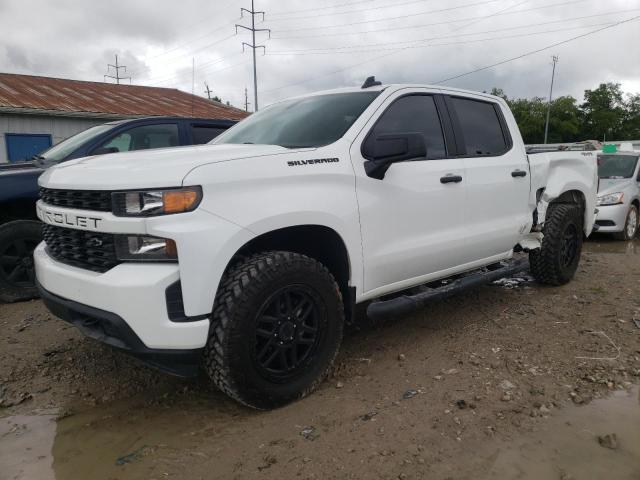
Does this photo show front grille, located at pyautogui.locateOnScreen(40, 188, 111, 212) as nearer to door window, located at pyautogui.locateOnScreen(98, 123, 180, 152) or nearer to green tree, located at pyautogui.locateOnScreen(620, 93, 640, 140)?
door window, located at pyautogui.locateOnScreen(98, 123, 180, 152)

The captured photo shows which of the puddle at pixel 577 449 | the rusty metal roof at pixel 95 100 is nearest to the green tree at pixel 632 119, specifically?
the rusty metal roof at pixel 95 100

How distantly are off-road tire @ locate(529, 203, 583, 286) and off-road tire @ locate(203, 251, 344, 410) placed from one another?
3077 mm

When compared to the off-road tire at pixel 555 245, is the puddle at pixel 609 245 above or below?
below

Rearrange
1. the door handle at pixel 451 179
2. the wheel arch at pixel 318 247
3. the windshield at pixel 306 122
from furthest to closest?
the door handle at pixel 451 179 → the windshield at pixel 306 122 → the wheel arch at pixel 318 247

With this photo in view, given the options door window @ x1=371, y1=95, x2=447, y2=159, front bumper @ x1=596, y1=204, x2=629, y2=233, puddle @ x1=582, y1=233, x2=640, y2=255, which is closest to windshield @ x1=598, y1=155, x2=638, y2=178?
front bumper @ x1=596, y1=204, x2=629, y2=233

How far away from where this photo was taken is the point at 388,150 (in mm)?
3055

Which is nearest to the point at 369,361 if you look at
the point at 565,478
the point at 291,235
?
the point at 291,235

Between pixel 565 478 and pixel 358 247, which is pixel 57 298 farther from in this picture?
pixel 565 478

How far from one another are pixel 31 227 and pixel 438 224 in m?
3.77

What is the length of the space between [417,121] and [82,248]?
7.90 feet

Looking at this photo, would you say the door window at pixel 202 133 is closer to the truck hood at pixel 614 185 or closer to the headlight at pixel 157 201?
the headlight at pixel 157 201

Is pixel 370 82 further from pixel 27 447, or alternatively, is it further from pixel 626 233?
pixel 626 233

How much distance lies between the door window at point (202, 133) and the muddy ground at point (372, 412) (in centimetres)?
259

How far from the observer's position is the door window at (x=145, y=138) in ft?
17.7
